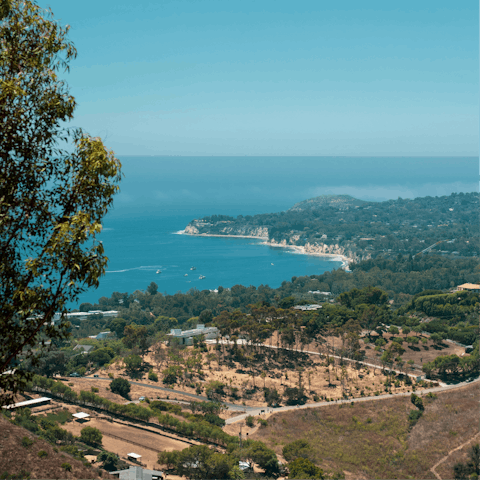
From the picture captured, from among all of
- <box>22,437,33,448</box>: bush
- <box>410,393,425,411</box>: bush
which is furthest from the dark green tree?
<box>410,393,425,411</box>: bush

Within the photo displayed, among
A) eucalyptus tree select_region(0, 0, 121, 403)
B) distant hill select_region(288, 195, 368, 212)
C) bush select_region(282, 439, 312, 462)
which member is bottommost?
bush select_region(282, 439, 312, 462)

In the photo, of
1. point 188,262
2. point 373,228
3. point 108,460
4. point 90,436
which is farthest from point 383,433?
point 373,228

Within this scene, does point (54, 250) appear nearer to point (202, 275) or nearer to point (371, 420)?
point (371, 420)

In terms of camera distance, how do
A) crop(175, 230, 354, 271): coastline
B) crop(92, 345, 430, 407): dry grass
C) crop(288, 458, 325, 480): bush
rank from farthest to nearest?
crop(175, 230, 354, 271): coastline
crop(92, 345, 430, 407): dry grass
crop(288, 458, 325, 480): bush

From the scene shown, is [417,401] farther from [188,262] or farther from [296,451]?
[188,262]

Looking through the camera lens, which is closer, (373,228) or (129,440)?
(129,440)

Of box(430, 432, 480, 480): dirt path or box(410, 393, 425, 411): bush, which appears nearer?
box(430, 432, 480, 480): dirt path

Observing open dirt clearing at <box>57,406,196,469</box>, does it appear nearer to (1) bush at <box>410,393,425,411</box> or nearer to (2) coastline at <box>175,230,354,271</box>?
(1) bush at <box>410,393,425,411</box>
